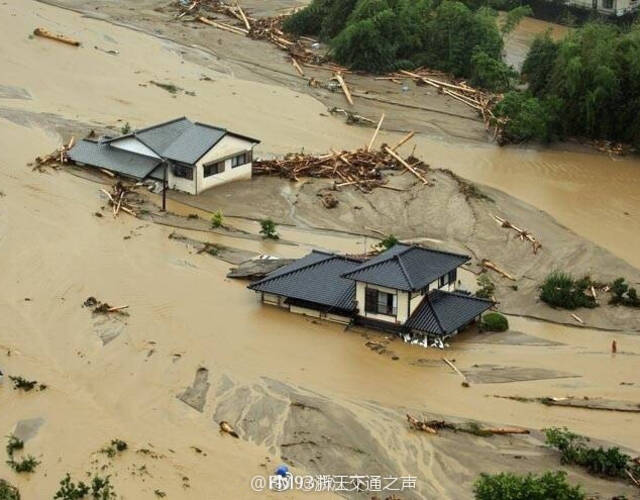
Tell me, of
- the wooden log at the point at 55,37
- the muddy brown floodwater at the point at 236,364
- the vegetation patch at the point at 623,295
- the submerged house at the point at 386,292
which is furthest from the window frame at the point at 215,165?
the wooden log at the point at 55,37

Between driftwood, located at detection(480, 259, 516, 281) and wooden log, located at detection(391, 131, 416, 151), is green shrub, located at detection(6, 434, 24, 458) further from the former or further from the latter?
wooden log, located at detection(391, 131, 416, 151)

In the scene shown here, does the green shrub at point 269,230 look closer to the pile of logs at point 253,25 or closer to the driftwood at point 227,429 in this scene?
the driftwood at point 227,429

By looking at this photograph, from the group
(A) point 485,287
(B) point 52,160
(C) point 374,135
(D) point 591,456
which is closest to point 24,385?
(D) point 591,456

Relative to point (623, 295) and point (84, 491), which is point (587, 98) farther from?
point (84, 491)

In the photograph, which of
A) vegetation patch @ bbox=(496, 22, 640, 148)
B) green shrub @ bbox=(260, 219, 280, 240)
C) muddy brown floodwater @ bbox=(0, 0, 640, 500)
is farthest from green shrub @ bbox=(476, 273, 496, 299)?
vegetation patch @ bbox=(496, 22, 640, 148)

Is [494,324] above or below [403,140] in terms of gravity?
below
